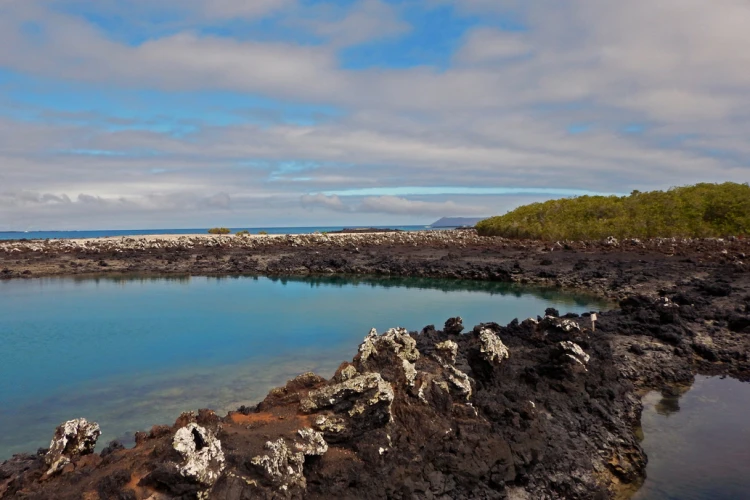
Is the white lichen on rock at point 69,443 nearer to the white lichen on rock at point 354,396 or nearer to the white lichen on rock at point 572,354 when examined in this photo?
the white lichen on rock at point 354,396

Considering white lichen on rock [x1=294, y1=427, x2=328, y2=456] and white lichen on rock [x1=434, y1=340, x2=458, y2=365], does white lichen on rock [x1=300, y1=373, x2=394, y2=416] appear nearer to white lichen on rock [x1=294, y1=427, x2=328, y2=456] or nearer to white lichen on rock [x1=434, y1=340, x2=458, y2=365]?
white lichen on rock [x1=294, y1=427, x2=328, y2=456]

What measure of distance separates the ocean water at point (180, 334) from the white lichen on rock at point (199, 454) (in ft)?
16.9

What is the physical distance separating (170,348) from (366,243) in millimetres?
35862

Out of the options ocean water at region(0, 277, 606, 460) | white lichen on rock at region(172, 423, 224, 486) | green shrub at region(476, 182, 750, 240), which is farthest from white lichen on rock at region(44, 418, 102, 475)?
green shrub at region(476, 182, 750, 240)

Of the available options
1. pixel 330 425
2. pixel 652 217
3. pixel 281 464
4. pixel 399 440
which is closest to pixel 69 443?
pixel 281 464

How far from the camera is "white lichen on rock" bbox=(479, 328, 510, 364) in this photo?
10062mm

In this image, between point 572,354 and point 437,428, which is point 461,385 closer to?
point 437,428

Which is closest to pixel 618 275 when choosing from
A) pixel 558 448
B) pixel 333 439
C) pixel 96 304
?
pixel 558 448

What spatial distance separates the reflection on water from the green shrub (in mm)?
38305

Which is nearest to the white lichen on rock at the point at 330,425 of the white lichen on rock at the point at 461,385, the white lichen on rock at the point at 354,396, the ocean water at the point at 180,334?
the white lichen on rock at the point at 354,396

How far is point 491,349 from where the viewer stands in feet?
33.1

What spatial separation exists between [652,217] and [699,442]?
46.2 meters

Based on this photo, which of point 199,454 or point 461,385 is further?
point 461,385

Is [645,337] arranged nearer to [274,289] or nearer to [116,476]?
[116,476]
